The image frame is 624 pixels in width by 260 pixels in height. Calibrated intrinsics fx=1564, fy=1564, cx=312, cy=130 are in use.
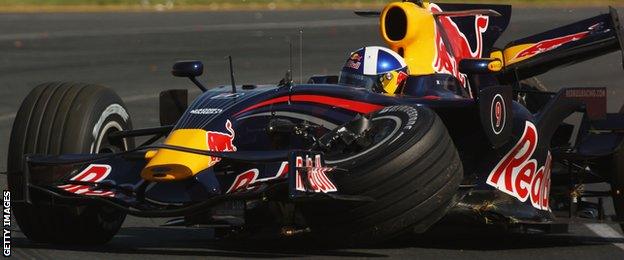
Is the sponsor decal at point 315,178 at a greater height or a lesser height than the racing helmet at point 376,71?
lesser

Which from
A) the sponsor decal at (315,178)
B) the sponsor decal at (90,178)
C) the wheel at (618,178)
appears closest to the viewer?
the sponsor decal at (315,178)

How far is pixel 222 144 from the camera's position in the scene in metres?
8.59

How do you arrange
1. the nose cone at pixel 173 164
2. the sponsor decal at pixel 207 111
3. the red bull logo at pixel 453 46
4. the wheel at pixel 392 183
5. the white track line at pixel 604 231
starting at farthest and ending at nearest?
the red bull logo at pixel 453 46, the white track line at pixel 604 231, the sponsor decal at pixel 207 111, the nose cone at pixel 173 164, the wheel at pixel 392 183

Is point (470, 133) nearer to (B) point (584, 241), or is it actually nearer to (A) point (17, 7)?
(B) point (584, 241)

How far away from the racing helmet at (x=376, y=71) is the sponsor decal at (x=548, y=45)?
1.74 metres

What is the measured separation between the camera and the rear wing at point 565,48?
35.8 feet

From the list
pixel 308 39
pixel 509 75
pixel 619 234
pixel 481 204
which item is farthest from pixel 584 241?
pixel 308 39

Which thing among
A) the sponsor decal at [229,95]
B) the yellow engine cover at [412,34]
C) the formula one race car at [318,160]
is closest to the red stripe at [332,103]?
the formula one race car at [318,160]

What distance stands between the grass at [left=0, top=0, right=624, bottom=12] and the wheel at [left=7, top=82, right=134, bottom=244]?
28.4m

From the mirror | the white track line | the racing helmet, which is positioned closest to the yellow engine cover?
the racing helmet

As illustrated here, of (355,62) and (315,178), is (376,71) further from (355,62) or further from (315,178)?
(315,178)

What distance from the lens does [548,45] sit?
438 inches

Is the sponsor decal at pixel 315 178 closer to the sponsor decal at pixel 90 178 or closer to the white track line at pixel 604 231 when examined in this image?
the sponsor decal at pixel 90 178

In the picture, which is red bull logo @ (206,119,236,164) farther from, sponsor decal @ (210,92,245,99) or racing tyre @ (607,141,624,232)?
racing tyre @ (607,141,624,232)
